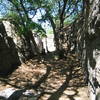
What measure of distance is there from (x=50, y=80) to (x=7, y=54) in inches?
110

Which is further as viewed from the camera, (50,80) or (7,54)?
(7,54)

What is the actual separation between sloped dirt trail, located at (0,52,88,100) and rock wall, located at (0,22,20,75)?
360 millimetres

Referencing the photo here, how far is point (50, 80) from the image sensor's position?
8.49 meters

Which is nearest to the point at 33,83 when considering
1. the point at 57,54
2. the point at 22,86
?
the point at 22,86

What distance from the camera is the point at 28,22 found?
10.8 metres

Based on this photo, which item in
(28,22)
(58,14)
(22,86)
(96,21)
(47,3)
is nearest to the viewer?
(96,21)

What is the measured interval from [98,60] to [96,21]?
0.88 meters

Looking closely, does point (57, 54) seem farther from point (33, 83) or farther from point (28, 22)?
point (33, 83)

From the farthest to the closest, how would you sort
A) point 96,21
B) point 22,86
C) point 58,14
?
point 58,14 → point 22,86 → point 96,21

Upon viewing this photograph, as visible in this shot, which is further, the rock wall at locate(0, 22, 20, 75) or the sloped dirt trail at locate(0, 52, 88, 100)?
the rock wall at locate(0, 22, 20, 75)

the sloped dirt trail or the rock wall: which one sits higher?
the rock wall

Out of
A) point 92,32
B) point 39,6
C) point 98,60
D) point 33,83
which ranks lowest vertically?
point 33,83

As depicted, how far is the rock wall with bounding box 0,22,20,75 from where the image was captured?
9.68 meters

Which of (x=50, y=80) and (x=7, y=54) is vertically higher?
(x=7, y=54)
